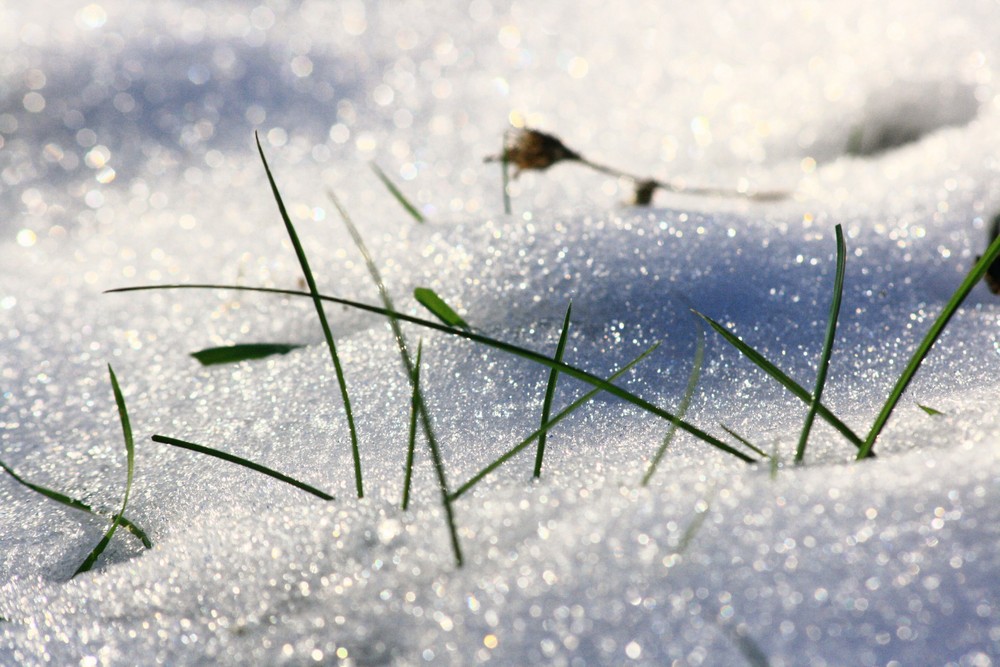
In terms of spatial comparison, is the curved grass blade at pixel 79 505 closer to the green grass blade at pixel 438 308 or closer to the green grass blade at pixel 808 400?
the green grass blade at pixel 438 308

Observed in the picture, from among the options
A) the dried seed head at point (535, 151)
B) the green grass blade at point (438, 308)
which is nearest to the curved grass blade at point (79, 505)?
the green grass blade at point (438, 308)

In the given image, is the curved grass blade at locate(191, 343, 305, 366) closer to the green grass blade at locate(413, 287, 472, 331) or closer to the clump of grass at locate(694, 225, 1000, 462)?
the green grass blade at locate(413, 287, 472, 331)

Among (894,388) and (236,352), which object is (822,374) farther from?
(236,352)

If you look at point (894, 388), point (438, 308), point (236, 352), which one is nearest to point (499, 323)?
point (438, 308)

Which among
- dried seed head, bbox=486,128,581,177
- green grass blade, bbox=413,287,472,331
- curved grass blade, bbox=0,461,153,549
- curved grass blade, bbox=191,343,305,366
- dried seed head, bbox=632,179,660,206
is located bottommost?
curved grass blade, bbox=0,461,153,549

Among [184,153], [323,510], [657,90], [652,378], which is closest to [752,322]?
[652,378]

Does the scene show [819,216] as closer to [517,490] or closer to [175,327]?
[517,490]

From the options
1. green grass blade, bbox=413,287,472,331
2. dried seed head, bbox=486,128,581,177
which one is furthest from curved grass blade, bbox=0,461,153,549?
dried seed head, bbox=486,128,581,177
